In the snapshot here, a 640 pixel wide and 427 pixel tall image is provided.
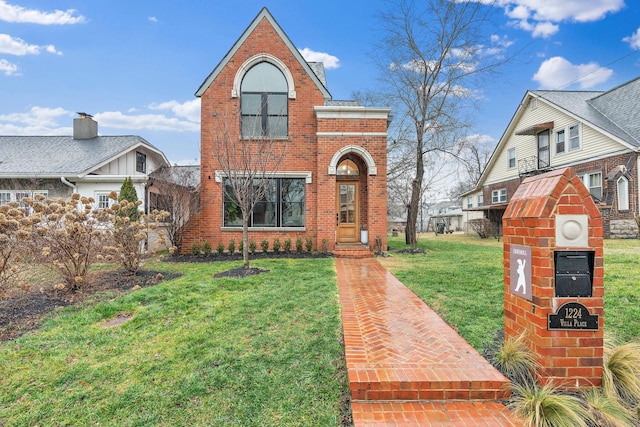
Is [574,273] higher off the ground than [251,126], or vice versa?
[251,126]

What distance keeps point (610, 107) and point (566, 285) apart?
2185cm

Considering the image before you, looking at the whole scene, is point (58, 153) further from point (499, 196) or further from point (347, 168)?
point (499, 196)

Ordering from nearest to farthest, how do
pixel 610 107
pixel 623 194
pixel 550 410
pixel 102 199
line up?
pixel 550 410 < pixel 102 199 < pixel 623 194 < pixel 610 107

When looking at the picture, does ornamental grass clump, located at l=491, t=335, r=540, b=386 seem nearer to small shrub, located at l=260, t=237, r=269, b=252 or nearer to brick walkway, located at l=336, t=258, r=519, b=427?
brick walkway, located at l=336, t=258, r=519, b=427

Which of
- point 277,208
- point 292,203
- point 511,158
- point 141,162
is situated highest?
point 511,158

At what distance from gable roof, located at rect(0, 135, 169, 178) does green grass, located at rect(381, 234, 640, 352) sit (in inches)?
528

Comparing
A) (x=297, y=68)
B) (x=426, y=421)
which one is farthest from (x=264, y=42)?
(x=426, y=421)

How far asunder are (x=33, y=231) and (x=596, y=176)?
2284 cm

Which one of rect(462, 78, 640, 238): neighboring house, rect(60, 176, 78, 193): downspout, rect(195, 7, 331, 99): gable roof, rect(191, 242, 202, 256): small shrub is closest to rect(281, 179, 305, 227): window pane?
rect(191, 242, 202, 256): small shrub

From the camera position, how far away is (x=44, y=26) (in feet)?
44.0

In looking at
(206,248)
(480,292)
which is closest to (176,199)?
(206,248)

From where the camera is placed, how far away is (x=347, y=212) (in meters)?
12.5

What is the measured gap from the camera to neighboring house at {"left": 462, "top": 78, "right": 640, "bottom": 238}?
1467 cm

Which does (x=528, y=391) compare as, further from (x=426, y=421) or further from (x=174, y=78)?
(x=174, y=78)
